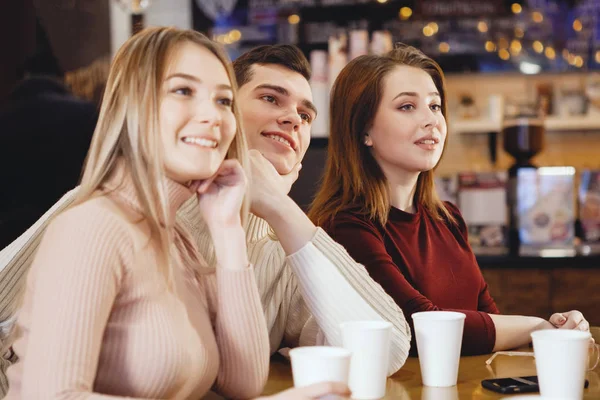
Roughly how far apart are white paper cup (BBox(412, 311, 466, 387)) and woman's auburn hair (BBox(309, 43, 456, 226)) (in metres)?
0.63

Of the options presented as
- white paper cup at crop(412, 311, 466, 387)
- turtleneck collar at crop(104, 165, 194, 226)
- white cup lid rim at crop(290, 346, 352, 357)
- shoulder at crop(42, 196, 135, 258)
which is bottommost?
white paper cup at crop(412, 311, 466, 387)

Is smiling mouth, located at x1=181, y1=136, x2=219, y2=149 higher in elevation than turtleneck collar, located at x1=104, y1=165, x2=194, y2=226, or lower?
higher

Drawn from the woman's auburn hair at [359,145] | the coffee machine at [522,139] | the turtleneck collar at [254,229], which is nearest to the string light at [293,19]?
the coffee machine at [522,139]

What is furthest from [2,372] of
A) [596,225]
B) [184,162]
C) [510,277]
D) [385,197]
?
[596,225]

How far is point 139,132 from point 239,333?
1.24 ft

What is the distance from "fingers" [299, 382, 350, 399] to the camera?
992 millimetres

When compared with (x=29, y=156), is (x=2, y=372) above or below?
below

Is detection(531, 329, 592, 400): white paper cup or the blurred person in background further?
the blurred person in background

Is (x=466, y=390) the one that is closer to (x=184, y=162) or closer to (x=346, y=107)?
(x=184, y=162)

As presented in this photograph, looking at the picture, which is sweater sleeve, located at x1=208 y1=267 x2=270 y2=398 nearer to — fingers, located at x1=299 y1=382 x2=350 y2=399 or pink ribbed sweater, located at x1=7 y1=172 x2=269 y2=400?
pink ribbed sweater, located at x1=7 y1=172 x2=269 y2=400

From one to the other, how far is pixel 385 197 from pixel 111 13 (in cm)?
363

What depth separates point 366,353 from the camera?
123 centimetres

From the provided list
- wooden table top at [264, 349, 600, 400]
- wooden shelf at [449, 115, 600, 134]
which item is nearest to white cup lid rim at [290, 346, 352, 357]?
wooden table top at [264, 349, 600, 400]

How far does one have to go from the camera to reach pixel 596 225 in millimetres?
3643
